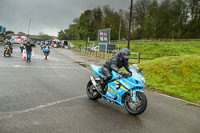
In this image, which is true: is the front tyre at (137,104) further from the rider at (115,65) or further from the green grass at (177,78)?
the green grass at (177,78)

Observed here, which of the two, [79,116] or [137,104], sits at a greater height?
[137,104]

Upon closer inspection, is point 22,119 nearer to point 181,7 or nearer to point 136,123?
point 136,123

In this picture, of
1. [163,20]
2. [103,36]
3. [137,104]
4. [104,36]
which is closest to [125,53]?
[137,104]

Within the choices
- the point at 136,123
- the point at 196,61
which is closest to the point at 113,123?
the point at 136,123

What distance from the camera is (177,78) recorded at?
33.6 feet

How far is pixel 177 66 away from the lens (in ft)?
37.8

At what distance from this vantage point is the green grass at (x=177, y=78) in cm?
829

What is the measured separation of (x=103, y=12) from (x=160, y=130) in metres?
94.4

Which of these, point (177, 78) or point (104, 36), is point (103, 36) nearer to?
point (104, 36)

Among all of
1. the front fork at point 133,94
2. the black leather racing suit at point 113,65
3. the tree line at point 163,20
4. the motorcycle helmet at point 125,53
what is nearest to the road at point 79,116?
the front fork at point 133,94

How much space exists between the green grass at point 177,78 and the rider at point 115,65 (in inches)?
152

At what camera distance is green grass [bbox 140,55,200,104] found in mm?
8289

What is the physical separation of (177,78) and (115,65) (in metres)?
6.40

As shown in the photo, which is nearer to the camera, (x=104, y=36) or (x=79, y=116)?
(x=79, y=116)
